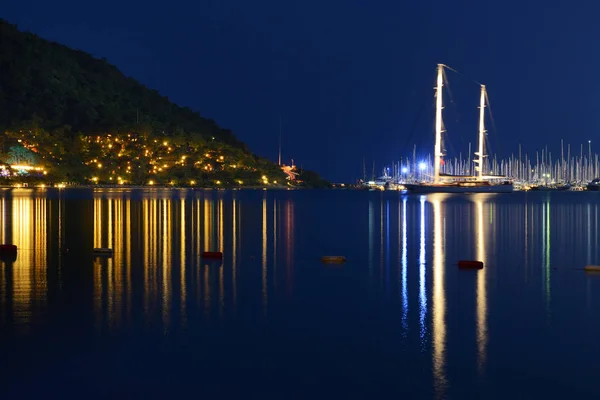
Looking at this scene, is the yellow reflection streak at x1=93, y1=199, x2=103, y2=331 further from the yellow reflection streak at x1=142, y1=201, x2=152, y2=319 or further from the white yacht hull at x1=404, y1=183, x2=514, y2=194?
the white yacht hull at x1=404, y1=183, x2=514, y2=194

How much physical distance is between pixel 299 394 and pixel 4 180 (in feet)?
388

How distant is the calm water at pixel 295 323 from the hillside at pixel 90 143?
109m

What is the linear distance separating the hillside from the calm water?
109 m

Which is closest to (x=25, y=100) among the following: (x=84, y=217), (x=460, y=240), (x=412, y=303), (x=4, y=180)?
(x=4, y=180)

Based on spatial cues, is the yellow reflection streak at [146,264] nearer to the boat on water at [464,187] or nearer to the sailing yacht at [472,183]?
the sailing yacht at [472,183]

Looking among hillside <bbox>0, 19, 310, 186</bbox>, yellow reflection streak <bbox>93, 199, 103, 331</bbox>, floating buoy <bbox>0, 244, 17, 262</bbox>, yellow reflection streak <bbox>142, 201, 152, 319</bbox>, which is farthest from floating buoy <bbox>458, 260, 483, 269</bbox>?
hillside <bbox>0, 19, 310, 186</bbox>

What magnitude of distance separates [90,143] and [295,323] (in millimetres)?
143736

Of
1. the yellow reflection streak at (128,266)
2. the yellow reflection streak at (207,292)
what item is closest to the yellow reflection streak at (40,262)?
the yellow reflection streak at (128,266)

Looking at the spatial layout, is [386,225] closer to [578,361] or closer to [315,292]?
[315,292]

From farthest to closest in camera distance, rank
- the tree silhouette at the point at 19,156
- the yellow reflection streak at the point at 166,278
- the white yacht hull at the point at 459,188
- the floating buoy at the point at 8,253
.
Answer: the tree silhouette at the point at 19,156
the white yacht hull at the point at 459,188
the floating buoy at the point at 8,253
the yellow reflection streak at the point at 166,278

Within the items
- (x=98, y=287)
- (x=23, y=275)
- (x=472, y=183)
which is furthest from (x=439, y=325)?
(x=472, y=183)

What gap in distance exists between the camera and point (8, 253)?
22.6 meters

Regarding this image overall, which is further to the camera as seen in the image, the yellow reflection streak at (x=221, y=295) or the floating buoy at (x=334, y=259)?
the floating buoy at (x=334, y=259)

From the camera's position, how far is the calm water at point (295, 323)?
941cm
